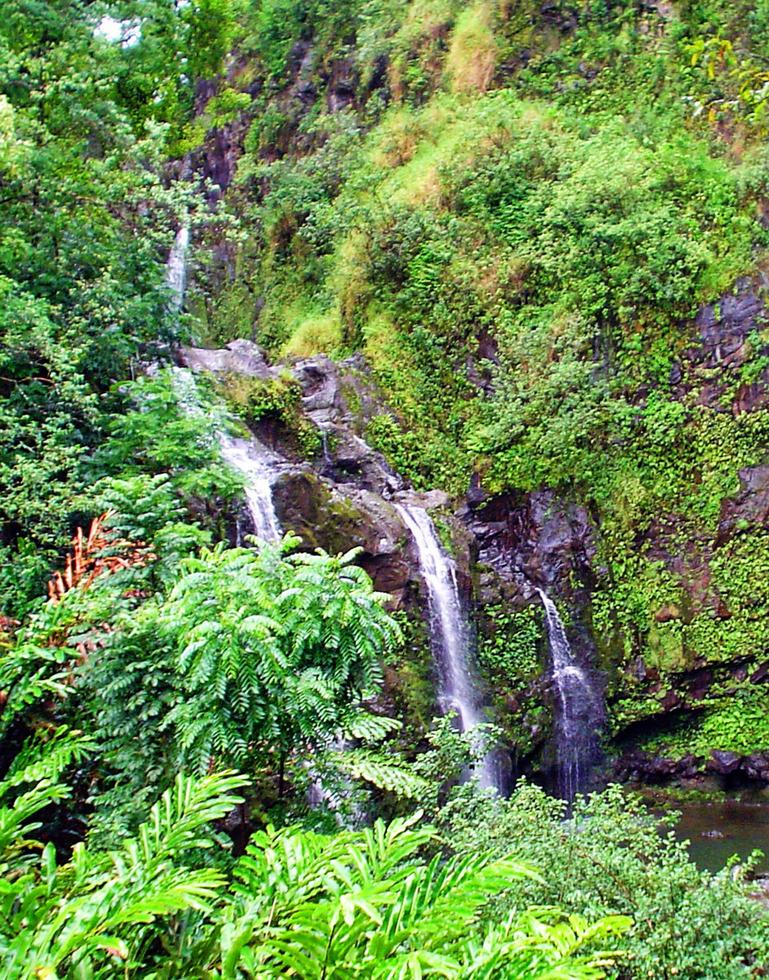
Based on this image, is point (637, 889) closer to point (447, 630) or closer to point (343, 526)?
point (447, 630)

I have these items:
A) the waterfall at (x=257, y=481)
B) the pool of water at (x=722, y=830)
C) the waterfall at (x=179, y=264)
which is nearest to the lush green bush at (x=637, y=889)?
the pool of water at (x=722, y=830)

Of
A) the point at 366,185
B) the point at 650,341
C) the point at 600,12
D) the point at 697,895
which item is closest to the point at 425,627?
the point at 697,895

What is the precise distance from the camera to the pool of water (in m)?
8.44

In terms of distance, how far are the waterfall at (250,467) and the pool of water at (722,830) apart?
5.80 metres

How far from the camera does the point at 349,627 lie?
4223 mm

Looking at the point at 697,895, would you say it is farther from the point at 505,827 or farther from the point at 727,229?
the point at 727,229

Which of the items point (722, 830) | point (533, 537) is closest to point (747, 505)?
point (533, 537)

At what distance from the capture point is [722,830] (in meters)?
9.31

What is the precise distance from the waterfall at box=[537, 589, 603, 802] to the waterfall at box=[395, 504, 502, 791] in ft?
4.55

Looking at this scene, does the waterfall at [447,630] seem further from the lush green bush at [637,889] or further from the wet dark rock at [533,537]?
the lush green bush at [637,889]

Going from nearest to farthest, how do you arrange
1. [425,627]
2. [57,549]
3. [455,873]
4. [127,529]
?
[455,873], [127,529], [57,549], [425,627]

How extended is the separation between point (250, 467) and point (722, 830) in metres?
7.34

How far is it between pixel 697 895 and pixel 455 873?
127 inches

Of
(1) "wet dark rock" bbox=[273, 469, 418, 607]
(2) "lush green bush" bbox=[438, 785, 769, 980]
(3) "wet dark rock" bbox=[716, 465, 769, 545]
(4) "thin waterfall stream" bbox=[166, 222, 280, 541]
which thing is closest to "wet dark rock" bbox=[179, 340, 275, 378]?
(4) "thin waterfall stream" bbox=[166, 222, 280, 541]
